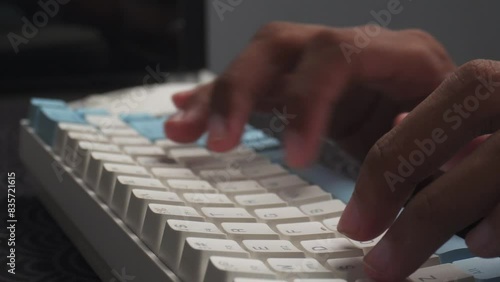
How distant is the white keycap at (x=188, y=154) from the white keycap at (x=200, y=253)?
0.17 m

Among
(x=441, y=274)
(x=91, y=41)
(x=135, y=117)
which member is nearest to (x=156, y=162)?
(x=135, y=117)

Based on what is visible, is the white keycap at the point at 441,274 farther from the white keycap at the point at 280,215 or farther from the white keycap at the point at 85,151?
the white keycap at the point at 85,151

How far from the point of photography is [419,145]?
0.32 metres

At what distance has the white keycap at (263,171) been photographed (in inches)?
17.9

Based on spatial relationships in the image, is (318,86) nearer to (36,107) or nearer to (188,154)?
(188,154)

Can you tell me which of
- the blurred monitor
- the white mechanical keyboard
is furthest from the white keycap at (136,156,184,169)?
the blurred monitor

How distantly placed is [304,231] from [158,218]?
0.25 ft

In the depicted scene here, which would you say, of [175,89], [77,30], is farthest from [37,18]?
[175,89]

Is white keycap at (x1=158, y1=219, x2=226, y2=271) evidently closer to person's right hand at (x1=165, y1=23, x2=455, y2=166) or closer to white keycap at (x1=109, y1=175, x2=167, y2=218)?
white keycap at (x1=109, y1=175, x2=167, y2=218)

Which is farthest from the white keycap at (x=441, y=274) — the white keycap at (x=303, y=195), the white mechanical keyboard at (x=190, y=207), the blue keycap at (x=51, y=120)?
the blue keycap at (x=51, y=120)

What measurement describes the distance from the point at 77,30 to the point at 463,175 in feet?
2.06

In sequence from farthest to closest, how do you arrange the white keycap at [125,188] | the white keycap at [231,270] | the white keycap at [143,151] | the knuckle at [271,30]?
1. the knuckle at [271,30]
2. the white keycap at [143,151]
3. the white keycap at [125,188]
4. the white keycap at [231,270]

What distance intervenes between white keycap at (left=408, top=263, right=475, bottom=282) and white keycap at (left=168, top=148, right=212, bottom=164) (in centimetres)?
22

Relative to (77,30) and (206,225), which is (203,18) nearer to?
(77,30)
